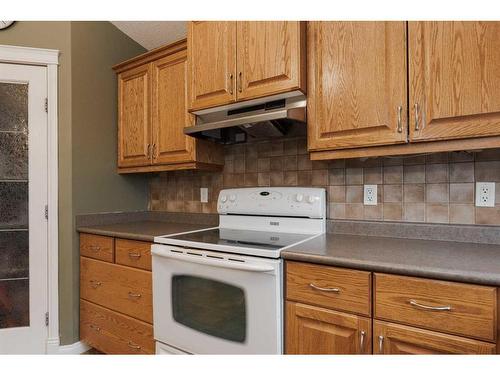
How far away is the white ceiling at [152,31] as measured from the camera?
7.31 feet

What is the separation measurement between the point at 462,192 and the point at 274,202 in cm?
93

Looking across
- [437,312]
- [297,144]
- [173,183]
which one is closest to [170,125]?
[173,183]

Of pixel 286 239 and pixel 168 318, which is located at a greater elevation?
pixel 286 239

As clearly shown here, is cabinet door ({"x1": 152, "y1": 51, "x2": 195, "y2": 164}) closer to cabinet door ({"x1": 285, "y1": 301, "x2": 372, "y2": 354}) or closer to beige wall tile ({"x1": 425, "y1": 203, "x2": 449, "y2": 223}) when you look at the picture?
cabinet door ({"x1": 285, "y1": 301, "x2": 372, "y2": 354})

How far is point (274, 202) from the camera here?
1798mm

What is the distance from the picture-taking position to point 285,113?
1456 millimetres

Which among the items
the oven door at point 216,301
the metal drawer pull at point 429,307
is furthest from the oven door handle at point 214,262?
the metal drawer pull at point 429,307

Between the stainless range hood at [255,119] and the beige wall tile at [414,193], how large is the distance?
2.06 ft

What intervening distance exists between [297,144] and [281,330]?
1069mm

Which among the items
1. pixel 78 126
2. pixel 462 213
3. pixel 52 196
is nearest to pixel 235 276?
pixel 462 213

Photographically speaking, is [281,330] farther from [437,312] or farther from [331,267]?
[437,312]

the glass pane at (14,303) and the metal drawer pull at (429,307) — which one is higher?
the metal drawer pull at (429,307)

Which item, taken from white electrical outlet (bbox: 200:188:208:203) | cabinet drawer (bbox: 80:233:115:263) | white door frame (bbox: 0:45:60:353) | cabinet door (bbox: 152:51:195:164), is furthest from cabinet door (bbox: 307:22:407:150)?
white door frame (bbox: 0:45:60:353)

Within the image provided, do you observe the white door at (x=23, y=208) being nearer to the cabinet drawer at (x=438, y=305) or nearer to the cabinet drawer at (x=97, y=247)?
the cabinet drawer at (x=97, y=247)
